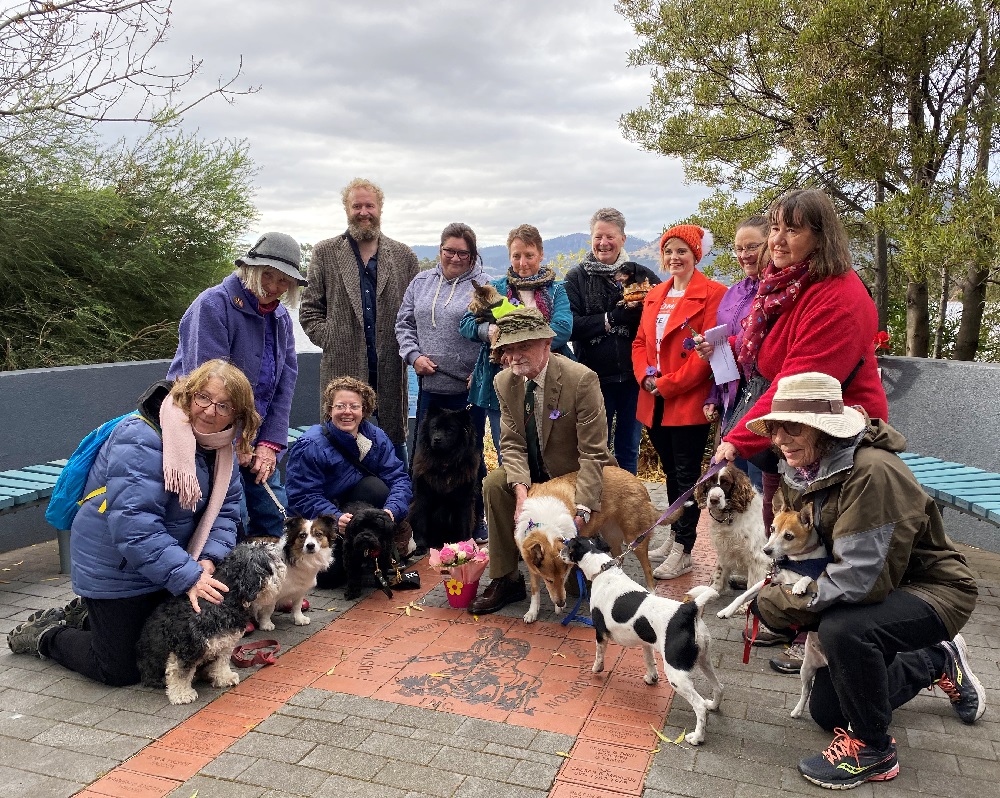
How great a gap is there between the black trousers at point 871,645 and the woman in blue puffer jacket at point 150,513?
259 cm

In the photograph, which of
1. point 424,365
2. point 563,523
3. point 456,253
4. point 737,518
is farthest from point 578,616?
point 456,253

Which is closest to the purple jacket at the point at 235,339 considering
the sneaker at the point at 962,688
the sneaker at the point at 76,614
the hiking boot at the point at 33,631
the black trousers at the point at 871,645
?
the sneaker at the point at 76,614

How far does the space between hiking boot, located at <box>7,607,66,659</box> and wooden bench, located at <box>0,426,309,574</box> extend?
0.97 m

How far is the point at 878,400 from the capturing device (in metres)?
Answer: 3.29

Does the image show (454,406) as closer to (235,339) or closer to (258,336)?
(258,336)

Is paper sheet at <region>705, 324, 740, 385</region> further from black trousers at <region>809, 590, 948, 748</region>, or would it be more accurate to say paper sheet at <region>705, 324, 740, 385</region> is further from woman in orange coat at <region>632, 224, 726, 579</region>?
black trousers at <region>809, 590, 948, 748</region>

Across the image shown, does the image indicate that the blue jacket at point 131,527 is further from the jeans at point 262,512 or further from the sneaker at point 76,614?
the jeans at point 262,512

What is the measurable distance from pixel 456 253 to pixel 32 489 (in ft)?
10.2

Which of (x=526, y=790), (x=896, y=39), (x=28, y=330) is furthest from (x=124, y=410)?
(x=896, y=39)

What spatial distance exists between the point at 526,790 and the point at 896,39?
644 cm

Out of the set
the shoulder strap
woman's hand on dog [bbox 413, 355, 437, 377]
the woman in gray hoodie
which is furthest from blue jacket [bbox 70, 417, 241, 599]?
the woman in gray hoodie

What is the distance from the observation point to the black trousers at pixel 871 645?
2.70 m

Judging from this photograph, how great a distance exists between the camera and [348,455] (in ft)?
16.5

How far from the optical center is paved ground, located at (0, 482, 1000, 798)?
9.23ft
